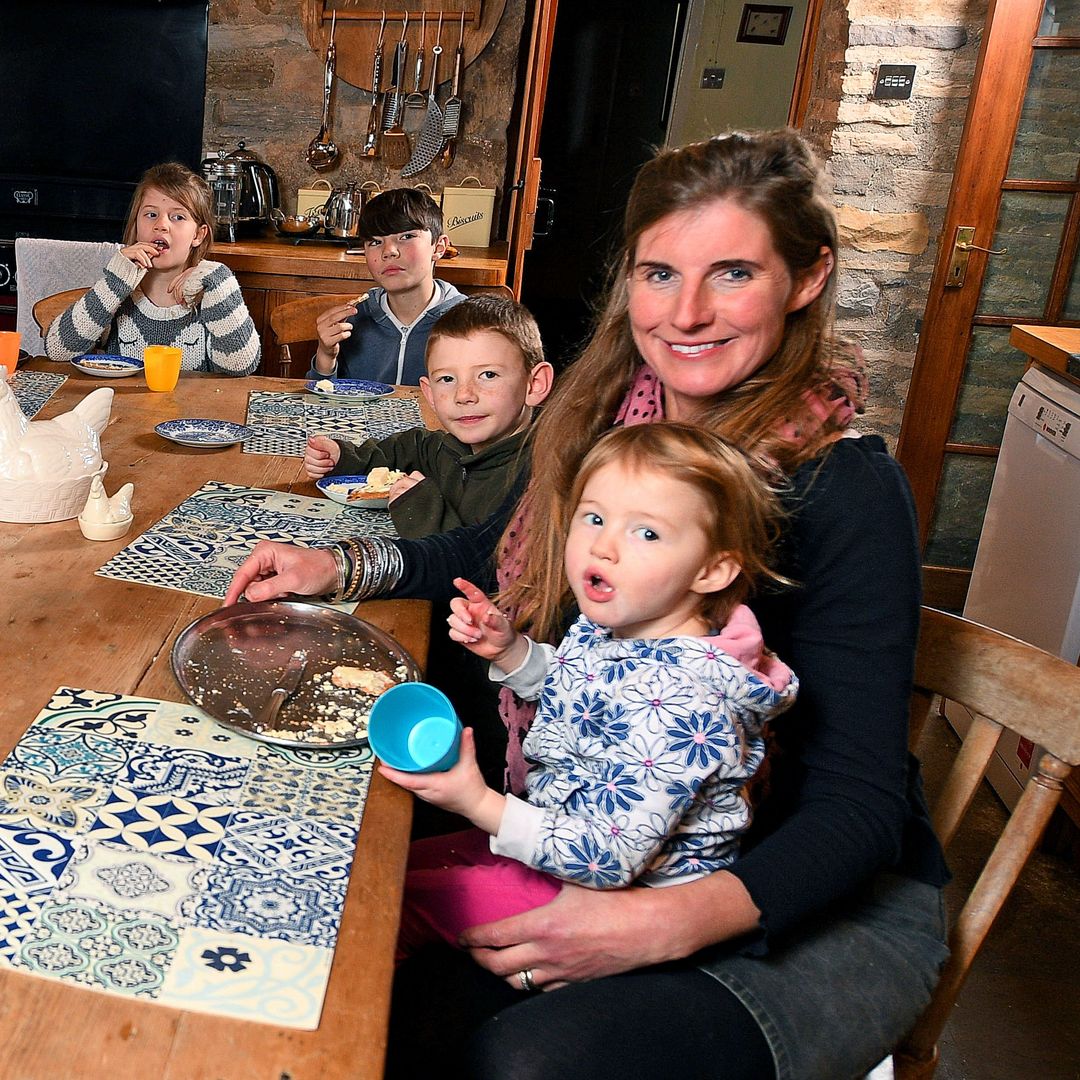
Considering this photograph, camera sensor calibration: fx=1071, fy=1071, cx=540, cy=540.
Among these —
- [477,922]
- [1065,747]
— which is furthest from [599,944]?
[1065,747]

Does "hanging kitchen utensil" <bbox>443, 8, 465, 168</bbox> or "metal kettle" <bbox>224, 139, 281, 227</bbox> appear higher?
"hanging kitchen utensil" <bbox>443, 8, 465, 168</bbox>

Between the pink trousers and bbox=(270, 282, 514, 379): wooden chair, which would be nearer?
the pink trousers

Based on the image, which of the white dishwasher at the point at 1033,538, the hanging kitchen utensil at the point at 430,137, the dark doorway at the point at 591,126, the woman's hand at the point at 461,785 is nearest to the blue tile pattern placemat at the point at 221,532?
the woman's hand at the point at 461,785

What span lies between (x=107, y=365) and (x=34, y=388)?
0.22 m

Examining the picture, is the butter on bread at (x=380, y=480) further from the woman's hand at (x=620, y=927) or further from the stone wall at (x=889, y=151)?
the stone wall at (x=889, y=151)

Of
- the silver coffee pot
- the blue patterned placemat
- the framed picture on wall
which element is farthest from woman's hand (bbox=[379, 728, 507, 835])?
the framed picture on wall

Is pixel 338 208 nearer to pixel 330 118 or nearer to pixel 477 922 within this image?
pixel 330 118

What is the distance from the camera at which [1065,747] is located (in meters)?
1.15

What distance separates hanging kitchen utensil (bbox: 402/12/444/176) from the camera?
411 centimetres

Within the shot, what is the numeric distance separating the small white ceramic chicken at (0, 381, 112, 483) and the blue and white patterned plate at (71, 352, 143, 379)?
0.82 meters

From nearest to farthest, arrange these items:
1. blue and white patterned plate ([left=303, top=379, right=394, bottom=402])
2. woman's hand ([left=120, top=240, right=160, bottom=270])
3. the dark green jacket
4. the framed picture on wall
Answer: the dark green jacket → blue and white patterned plate ([left=303, top=379, right=394, bottom=402]) → woman's hand ([left=120, top=240, right=160, bottom=270]) → the framed picture on wall

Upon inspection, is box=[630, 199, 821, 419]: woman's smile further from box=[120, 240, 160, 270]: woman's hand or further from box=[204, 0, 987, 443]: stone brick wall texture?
box=[204, 0, 987, 443]: stone brick wall texture

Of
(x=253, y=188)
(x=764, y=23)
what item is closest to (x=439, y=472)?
(x=253, y=188)

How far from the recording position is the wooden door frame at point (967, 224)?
330 cm
